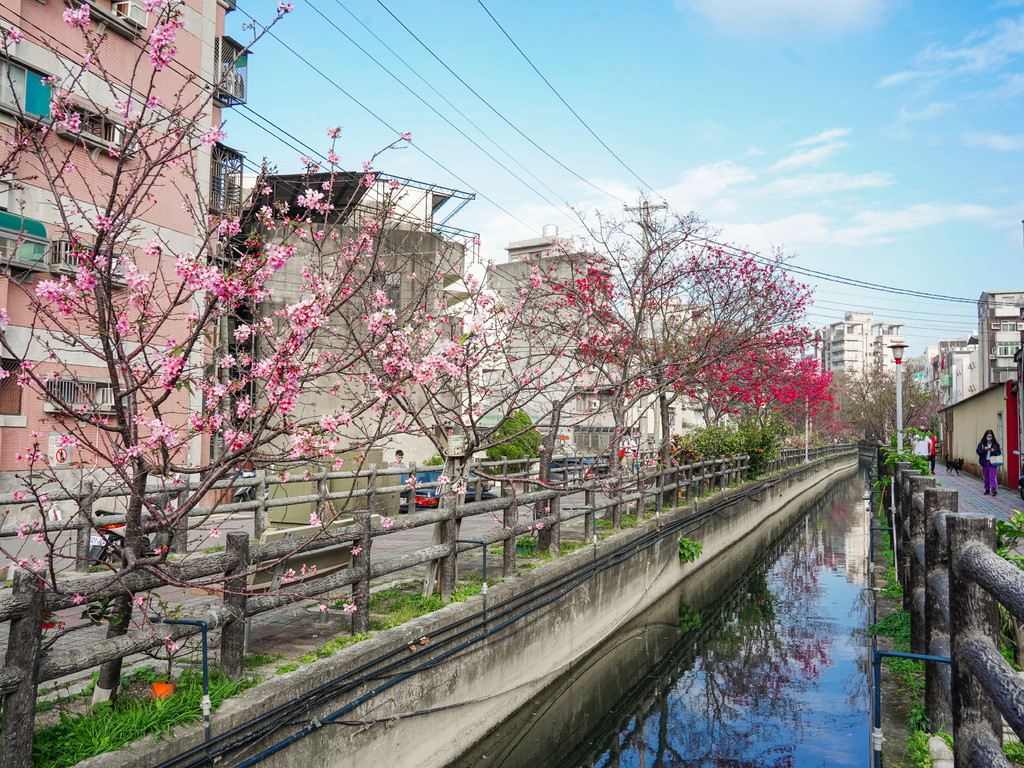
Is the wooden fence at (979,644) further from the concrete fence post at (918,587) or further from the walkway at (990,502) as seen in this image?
the walkway at (990,502)

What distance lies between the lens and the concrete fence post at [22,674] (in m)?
3.44

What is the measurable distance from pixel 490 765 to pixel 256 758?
126 inches

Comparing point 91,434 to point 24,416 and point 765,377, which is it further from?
point 765,377

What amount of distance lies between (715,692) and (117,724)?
803cm

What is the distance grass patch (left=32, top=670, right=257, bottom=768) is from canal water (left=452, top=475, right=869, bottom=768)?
333 centimetres

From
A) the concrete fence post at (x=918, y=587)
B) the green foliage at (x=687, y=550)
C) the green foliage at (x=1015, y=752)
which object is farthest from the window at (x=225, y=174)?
the green foliage at (x=1015, y=752)

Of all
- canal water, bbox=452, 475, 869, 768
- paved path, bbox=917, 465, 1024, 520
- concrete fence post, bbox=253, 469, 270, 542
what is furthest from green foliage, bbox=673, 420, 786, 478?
concrete fence post, bbox=253, 469, 270, 542

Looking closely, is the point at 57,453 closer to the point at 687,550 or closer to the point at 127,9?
the point at 687,550

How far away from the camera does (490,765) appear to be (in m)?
7.05

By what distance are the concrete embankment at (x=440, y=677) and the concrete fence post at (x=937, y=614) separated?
3776mm

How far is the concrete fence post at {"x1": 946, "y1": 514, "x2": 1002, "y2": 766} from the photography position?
112 inches

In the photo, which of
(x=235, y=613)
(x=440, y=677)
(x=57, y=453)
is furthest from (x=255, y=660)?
(x=57, y=453)

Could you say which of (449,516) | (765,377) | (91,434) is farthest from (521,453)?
(449,516)

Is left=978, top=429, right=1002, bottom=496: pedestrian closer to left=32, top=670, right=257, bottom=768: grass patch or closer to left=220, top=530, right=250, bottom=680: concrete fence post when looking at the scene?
left=220, top=530, right=250, bottom=680: concrete fence post
